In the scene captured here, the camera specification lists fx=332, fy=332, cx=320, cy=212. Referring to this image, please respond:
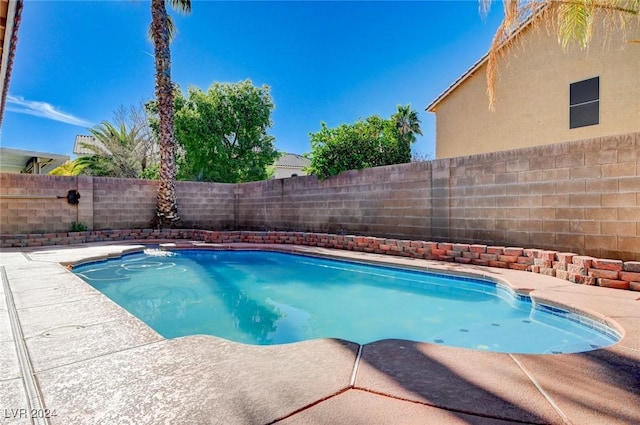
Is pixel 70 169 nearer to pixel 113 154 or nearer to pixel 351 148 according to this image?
pixel 113 154

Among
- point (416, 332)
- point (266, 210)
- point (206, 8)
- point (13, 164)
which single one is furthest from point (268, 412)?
point (13, 164)

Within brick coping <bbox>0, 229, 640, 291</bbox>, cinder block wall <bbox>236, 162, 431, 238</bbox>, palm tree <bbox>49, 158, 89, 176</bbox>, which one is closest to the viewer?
brick coping <bbox>0, 229, 640, 291</bbox>

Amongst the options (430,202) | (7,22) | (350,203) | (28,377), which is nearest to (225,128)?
(350,203)

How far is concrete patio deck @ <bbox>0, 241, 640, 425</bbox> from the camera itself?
5.65 ft

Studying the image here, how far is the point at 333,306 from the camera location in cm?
556

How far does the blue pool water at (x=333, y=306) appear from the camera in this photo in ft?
13.2

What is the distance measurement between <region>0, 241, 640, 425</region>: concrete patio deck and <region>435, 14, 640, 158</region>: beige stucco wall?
952 centimetres

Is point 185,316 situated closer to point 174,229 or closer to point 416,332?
point 416,332

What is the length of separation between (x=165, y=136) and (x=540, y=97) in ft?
44.5

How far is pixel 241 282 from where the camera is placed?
23.4 ft

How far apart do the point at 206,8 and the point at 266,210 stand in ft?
28.0

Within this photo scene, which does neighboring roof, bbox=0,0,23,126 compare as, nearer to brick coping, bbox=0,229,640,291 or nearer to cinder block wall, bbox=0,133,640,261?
brick coping, bbox=0,229,640,291

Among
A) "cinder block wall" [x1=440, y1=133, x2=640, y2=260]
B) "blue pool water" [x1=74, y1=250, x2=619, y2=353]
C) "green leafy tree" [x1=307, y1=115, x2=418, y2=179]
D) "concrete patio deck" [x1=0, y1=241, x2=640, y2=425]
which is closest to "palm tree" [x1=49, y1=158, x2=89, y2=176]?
"blue pool water" [x1=74, y1=250, x2=619, y2=353]

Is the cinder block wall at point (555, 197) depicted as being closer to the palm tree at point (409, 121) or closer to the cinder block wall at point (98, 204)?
the cinder block wall at point (98, 204)
